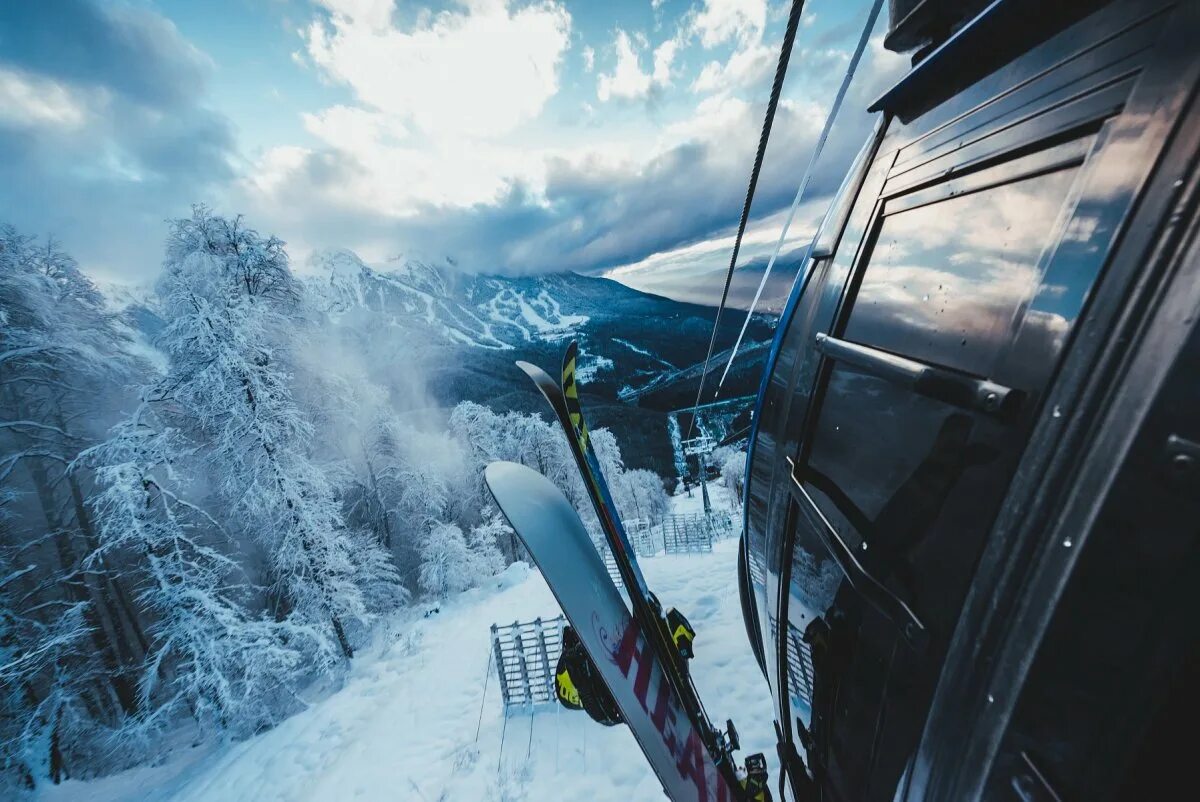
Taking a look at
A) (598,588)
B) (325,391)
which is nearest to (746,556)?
(598,588)

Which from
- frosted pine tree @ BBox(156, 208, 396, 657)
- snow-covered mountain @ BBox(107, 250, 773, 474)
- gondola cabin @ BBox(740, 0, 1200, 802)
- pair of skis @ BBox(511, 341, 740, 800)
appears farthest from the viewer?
snow-covered mountain @ BBox(107, 250, 773, 474)

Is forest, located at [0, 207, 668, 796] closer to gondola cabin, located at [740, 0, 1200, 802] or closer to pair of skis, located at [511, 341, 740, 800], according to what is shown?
pair of skis, located at [511, 341, 740, 800]

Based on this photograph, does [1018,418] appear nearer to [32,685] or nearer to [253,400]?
[253,400]

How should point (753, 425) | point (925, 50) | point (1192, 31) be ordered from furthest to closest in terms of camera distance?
point (753, 425) < point (925, 50) < point (1192, 31)

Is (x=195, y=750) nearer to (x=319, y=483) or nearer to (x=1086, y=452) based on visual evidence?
(x=319, y=483)

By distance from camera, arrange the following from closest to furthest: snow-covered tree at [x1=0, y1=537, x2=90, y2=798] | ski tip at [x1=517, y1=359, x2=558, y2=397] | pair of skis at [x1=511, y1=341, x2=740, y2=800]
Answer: pair of skis at [x1=511, y1=341, x2=740, y2=800] → ski tip at [x1=517, y1=359, x2=558, y2=397] → snow-covered tree at [x1=0, y1=537, x2=90, y2=798]

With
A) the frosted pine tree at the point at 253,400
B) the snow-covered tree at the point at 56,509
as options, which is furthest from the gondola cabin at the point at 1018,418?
the snow-covered tree at the point at 56,509

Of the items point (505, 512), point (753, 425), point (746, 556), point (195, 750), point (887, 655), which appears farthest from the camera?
point (195, 750)

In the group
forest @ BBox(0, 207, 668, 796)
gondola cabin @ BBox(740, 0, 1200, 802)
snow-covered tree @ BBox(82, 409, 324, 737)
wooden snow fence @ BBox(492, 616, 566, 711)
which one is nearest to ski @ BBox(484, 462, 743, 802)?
gondola cabin @ BBox(740, 0, 1200, 802)
